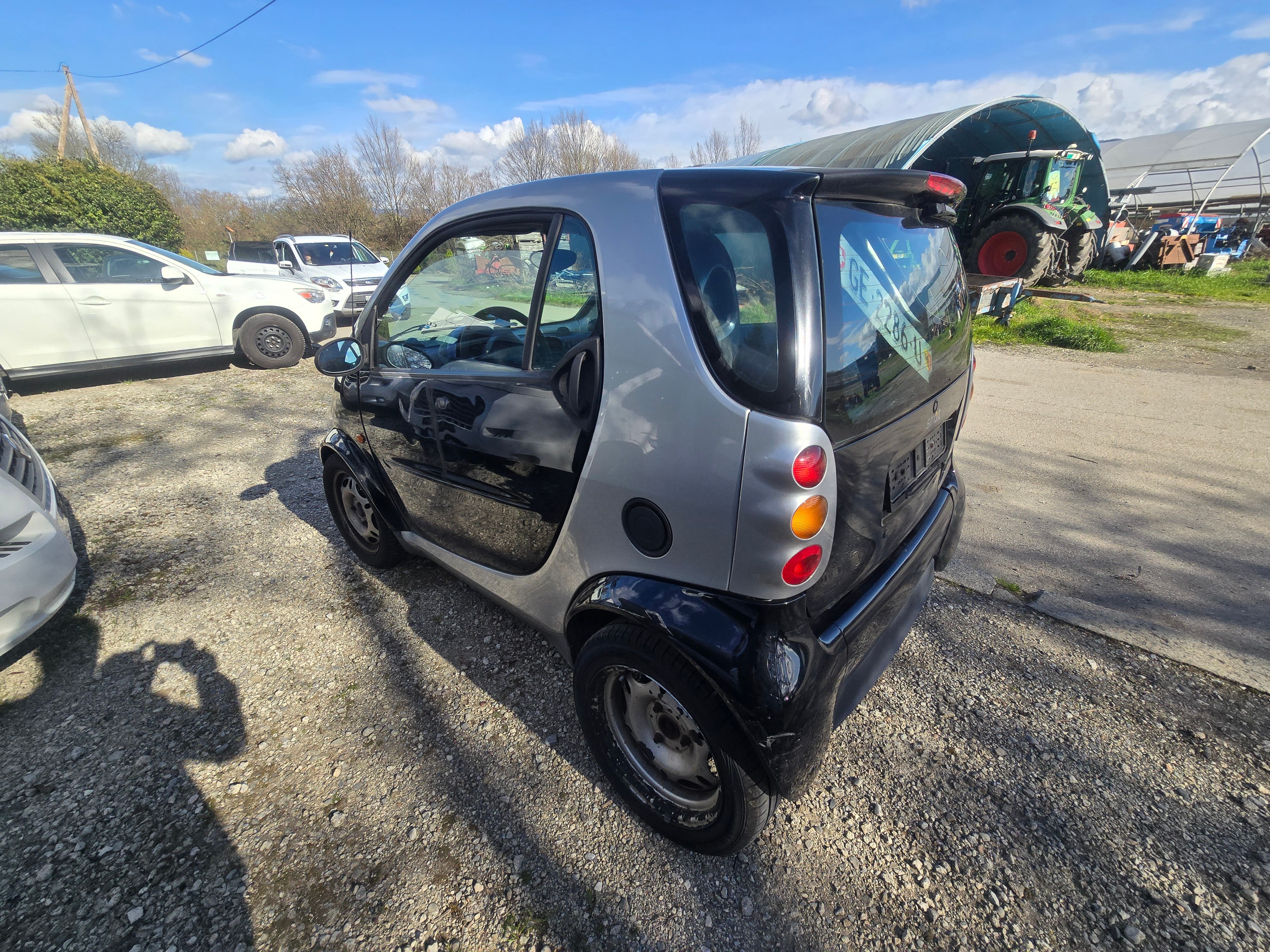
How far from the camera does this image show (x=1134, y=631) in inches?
98.2

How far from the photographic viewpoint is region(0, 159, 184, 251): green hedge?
17984mm

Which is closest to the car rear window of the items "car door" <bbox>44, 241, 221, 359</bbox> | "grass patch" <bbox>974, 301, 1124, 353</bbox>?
"grass patch" <bbox>974, 301, 1124, 353</bbox>

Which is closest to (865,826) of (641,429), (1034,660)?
(1034,660)

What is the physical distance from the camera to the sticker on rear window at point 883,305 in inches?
56.5

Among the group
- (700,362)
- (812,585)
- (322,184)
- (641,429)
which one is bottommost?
(812,585)

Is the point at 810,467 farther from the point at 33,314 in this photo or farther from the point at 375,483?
the point at 33,314

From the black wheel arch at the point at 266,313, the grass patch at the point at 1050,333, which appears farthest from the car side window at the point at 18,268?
the grass patch at the point at 1050,333

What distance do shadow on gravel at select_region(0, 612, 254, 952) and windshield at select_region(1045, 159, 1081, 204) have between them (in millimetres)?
15699

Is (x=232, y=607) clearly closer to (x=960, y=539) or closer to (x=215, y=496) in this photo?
(x=215, y=496)

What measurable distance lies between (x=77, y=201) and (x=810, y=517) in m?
27.2

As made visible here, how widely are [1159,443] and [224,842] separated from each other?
6349 millimetres

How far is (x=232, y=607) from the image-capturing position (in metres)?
2.92

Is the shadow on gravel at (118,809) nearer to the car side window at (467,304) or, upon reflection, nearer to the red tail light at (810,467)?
the car side window at (467,304)

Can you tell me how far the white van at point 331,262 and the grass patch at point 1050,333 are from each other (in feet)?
36.0
